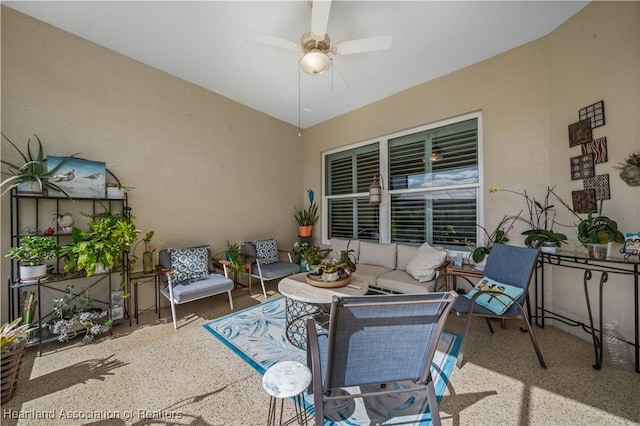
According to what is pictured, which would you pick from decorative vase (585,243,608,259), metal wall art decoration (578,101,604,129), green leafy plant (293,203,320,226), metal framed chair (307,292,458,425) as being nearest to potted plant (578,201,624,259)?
decorative vase (585,243,608,259)

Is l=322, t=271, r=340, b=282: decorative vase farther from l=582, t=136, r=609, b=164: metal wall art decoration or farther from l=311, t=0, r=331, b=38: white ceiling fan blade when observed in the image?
l=582, t=136, r=609, b=164: metal wall art decoration

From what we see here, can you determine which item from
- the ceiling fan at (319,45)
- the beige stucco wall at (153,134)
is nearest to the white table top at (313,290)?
the beige stucco wall at (153,134)

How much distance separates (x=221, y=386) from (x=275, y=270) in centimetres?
204

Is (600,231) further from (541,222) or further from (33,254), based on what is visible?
(33,254)

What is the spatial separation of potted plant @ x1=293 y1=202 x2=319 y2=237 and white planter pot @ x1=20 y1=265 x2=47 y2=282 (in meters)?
3.66

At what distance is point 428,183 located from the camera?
12.4 ft

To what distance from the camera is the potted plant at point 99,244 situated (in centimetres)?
236

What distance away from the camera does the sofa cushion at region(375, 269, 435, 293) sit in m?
2.96

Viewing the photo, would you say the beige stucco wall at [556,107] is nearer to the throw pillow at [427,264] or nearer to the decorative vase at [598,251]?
the decorative vase at [598,251]

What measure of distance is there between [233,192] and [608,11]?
196 inches

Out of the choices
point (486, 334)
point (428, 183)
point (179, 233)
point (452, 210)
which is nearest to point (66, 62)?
point (179, 233)

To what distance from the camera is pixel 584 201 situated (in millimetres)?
2455

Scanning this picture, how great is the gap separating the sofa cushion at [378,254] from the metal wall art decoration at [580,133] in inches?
93.5

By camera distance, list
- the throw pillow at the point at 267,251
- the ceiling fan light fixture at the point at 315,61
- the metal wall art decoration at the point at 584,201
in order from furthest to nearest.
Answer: the throw pillow at the point at 267,251 < the metal wall art decoration at the point at 584,201 < the ceiling fan light fixture at the point at 315,61
